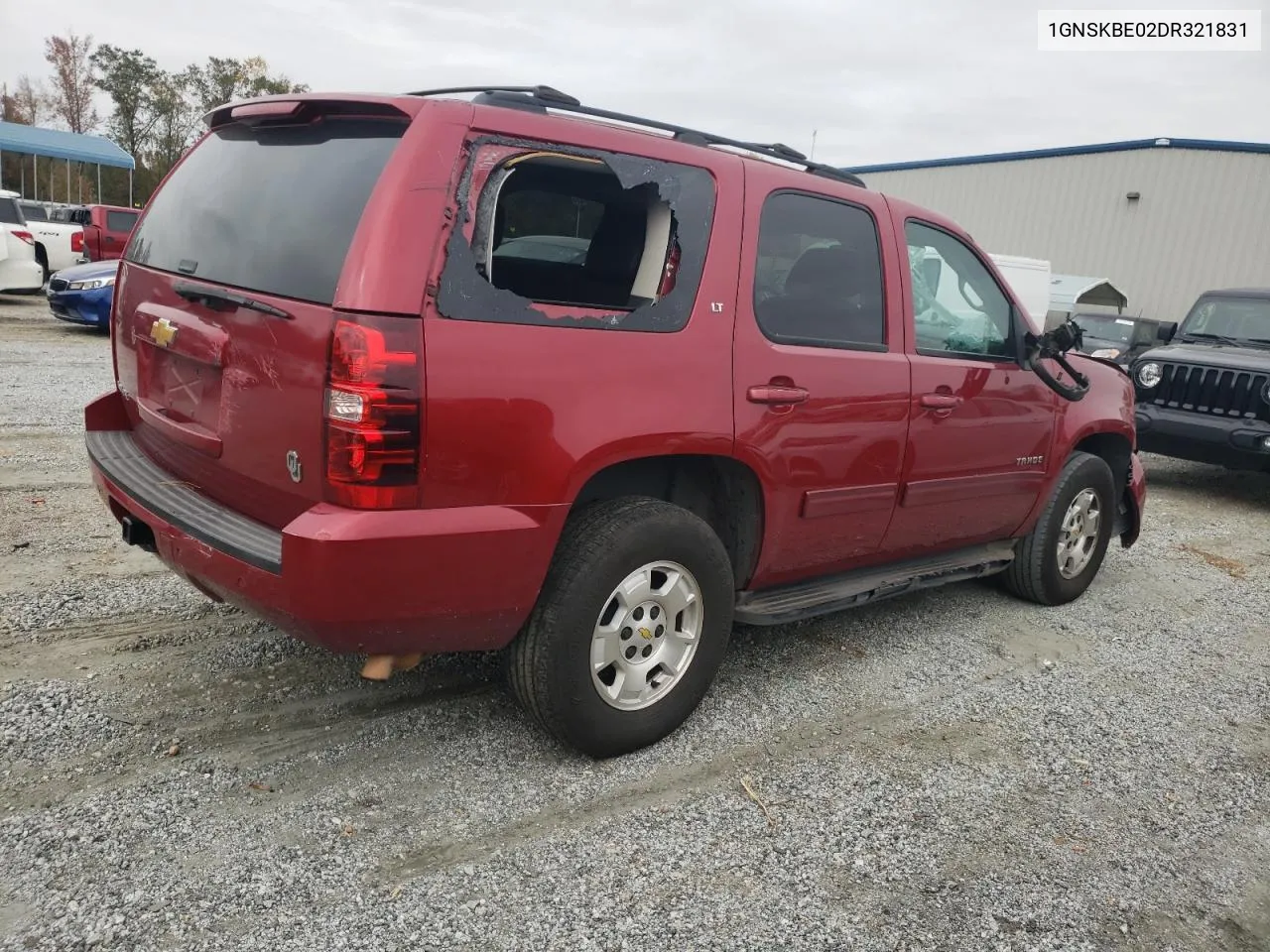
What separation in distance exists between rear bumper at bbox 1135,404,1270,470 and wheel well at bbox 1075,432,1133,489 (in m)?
3.20

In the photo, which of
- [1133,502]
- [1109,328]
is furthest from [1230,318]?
[1109,328]

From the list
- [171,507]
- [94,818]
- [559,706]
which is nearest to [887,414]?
[559,706]

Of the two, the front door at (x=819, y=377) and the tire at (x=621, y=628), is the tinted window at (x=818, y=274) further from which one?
the tire at (x=621, y=628)

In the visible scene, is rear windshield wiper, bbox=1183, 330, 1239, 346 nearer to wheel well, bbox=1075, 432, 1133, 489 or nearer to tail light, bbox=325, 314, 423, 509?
wheel well, bbox=1075, 432, 1133, 489

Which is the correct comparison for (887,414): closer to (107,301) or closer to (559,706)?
(559,706)

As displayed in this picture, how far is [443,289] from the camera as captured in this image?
8.07ft

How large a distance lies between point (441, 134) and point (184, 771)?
1955 millimetres

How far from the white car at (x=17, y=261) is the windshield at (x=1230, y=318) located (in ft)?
50.8

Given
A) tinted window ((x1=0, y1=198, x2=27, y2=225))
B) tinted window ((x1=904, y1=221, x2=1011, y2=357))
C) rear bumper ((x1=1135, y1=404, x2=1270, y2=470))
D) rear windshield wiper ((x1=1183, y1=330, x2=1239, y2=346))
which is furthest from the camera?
tinted window ((x1=0, y1=198, x2=27, y2=225))

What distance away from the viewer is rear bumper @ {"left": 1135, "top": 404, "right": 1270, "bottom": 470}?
7797 mm

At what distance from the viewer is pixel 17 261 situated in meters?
14.4

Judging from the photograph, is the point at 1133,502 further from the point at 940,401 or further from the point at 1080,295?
the point at 1080,295

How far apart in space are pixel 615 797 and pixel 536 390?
1.26 m

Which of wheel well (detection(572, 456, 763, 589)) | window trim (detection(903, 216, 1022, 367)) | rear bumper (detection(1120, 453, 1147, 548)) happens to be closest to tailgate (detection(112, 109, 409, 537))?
wheel well (detection(572, 456, 763, 589))
